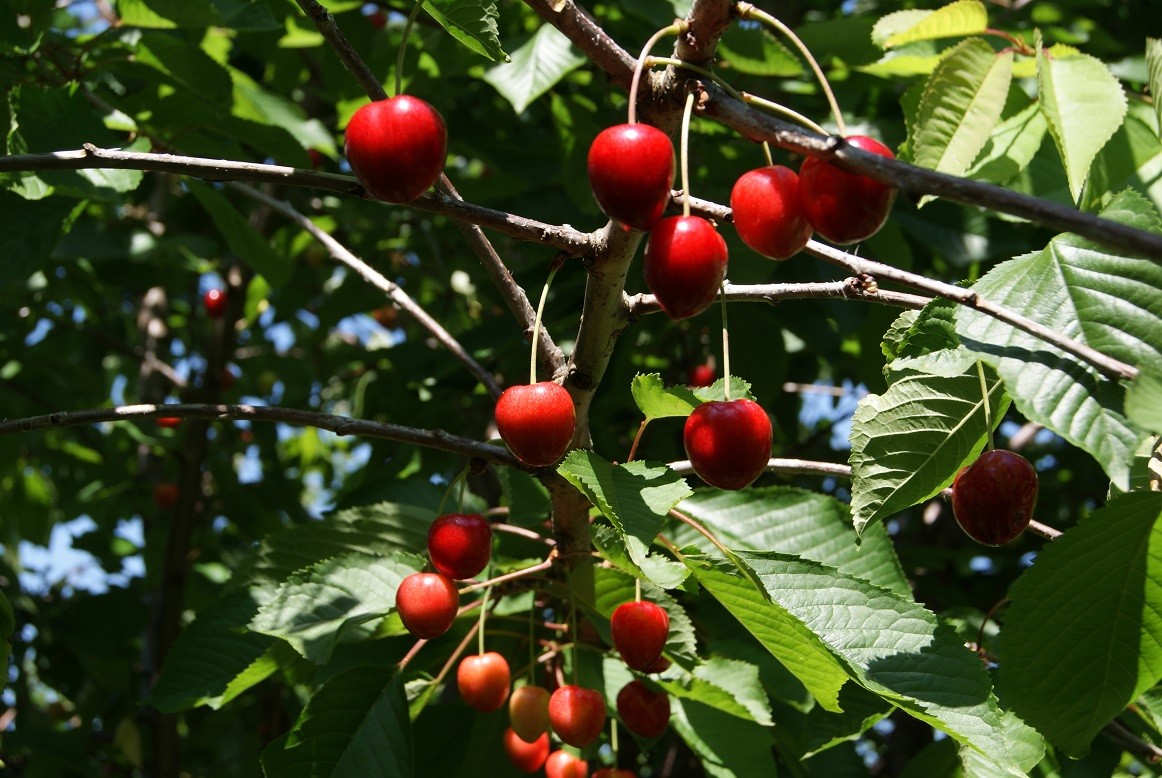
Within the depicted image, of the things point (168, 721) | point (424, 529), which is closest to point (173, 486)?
point (168, 721)

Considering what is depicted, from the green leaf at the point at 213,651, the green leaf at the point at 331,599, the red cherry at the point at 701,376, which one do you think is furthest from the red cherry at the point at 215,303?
the green leaf at the point at 331,599

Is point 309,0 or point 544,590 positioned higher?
point 309,0

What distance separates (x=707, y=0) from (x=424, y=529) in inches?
47.9

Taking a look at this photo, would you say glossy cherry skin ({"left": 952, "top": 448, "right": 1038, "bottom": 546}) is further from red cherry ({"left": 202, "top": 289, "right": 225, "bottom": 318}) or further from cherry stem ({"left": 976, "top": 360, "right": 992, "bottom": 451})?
red cherry ({"left": 202, "top": 289, "right": 225, "bottom": 318})

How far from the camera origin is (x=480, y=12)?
3.69 feet

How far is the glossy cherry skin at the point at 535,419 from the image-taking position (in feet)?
4.06

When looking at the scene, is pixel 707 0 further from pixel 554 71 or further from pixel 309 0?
pixel 554 71

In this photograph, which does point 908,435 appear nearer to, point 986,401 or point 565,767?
point 986,401

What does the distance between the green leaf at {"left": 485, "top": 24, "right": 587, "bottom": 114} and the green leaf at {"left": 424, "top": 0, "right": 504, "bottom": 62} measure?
3.81 feet

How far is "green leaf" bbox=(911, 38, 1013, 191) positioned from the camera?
60.9 inches

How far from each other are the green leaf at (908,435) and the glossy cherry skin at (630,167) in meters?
0.42

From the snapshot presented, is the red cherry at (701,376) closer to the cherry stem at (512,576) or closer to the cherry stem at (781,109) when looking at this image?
the cherry stem at (512,576)

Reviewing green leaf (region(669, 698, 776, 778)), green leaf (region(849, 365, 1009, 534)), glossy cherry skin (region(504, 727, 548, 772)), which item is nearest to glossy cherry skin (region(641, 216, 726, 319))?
green leaf (region(849, 365, 1009, 534))

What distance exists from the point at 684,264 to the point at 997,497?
1.82ft
